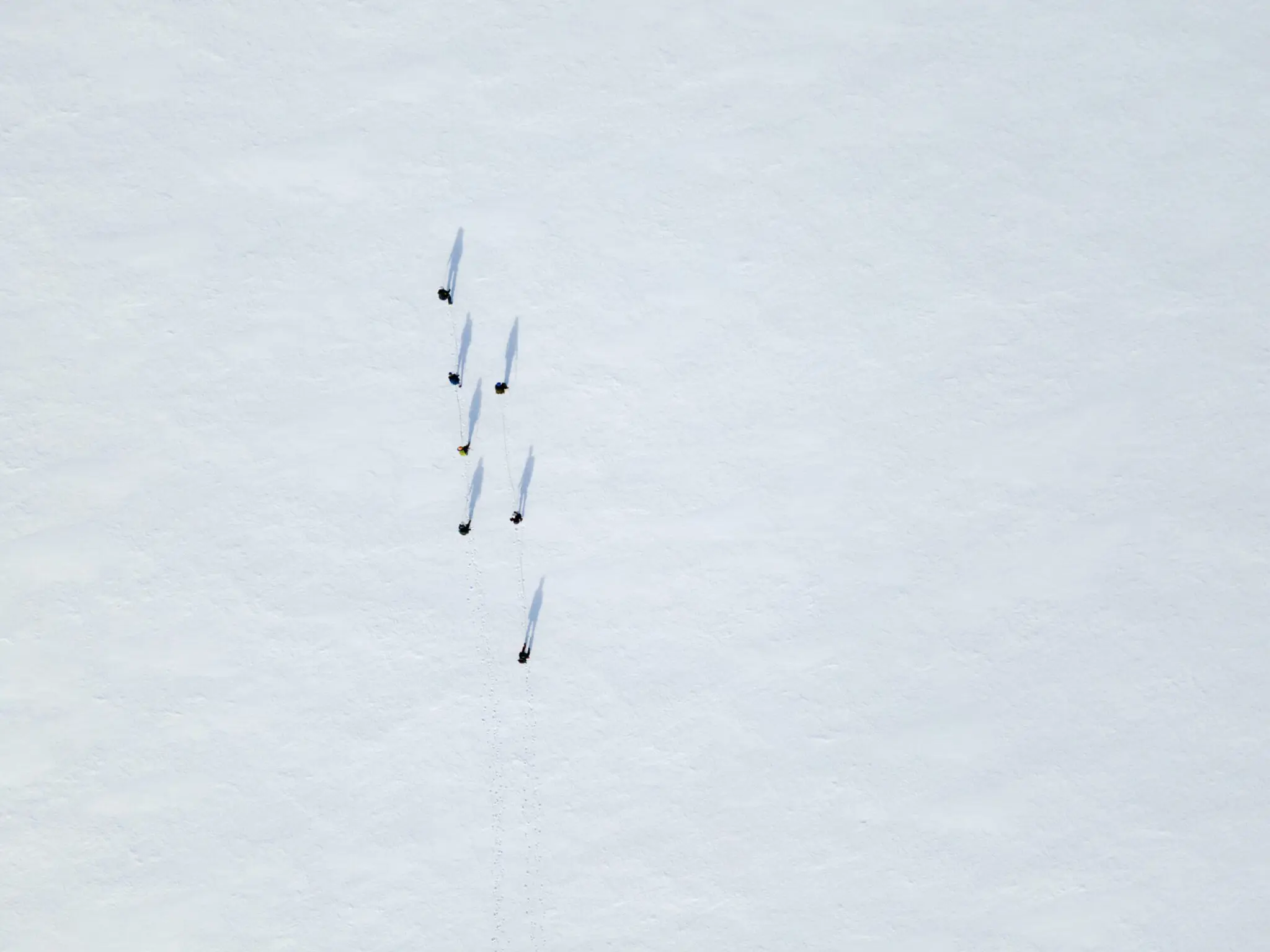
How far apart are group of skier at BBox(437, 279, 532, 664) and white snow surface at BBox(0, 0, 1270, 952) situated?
0.13 metres

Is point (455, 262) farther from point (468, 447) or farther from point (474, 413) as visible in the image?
point (468, 447)

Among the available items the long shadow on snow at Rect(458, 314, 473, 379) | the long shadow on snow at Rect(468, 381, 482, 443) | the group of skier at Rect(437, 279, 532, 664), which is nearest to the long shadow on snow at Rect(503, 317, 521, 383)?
the group of skier at Rect(437, 279, 532, 664)

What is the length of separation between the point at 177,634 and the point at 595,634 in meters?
4.52

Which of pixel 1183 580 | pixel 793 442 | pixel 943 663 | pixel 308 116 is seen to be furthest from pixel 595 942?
pixel 308 116

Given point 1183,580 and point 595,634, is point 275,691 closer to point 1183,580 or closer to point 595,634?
point 595,634

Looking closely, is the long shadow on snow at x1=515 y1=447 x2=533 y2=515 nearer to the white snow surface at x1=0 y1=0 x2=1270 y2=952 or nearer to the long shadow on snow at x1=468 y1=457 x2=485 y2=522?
the white snow surface at x1=0 y1=0 x2=1270 y2=952

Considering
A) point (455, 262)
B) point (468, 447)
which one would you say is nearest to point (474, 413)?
point (468, 447)

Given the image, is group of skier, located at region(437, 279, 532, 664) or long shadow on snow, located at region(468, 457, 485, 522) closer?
group of skier, located at region(437, 279, 532, 664)

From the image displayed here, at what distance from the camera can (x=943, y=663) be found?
1391 centimetres

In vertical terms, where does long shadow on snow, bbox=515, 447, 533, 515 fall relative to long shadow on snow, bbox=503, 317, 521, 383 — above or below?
below

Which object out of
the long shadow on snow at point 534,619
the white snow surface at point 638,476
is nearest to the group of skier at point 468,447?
the long shadow on snow at point 534,619

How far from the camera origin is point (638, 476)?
14.0 metres

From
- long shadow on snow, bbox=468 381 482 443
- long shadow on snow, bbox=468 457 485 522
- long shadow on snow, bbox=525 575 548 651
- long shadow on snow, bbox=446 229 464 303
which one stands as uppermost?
long shadow on snow, bbox=446 229 464 303

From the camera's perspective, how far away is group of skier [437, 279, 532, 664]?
1384cm
